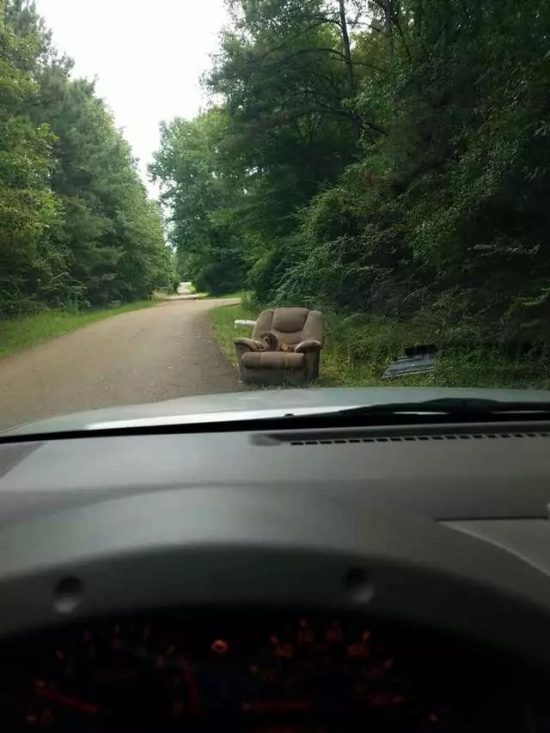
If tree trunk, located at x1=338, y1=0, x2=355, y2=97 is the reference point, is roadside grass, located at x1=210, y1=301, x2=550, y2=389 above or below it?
below

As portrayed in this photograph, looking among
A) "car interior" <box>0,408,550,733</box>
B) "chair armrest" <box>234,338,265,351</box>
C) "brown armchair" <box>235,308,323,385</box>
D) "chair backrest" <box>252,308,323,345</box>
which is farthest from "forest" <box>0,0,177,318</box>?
"car interior" <box>0,408,550,733</box>

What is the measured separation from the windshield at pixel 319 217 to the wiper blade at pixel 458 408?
319 mm

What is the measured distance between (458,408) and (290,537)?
4.62ft

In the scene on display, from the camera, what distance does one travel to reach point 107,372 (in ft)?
33.4

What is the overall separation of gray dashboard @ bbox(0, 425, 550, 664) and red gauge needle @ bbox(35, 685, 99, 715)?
0.18m

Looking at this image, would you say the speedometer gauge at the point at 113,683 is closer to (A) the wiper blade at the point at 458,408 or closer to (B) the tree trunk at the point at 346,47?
(A) the wiper blade at the point at 458,408

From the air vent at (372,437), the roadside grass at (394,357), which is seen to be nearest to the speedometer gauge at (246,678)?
the air vent at (372,437)

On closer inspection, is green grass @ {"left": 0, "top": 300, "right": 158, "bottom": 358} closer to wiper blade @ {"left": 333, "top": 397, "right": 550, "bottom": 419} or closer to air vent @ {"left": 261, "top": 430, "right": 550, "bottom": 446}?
wiper blade @ {"left": 333, "top": 397, "right": 550, "bottom": 419}

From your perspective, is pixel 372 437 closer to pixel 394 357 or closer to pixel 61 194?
pixel 394 357

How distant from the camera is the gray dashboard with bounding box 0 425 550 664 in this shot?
165 cm

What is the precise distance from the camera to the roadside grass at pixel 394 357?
8367mm

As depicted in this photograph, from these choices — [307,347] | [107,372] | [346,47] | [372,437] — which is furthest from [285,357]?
[346,47]

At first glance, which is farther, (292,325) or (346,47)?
(346,47)

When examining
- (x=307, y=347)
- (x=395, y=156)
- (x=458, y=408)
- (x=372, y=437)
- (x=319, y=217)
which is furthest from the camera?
(x=319, y=217)
